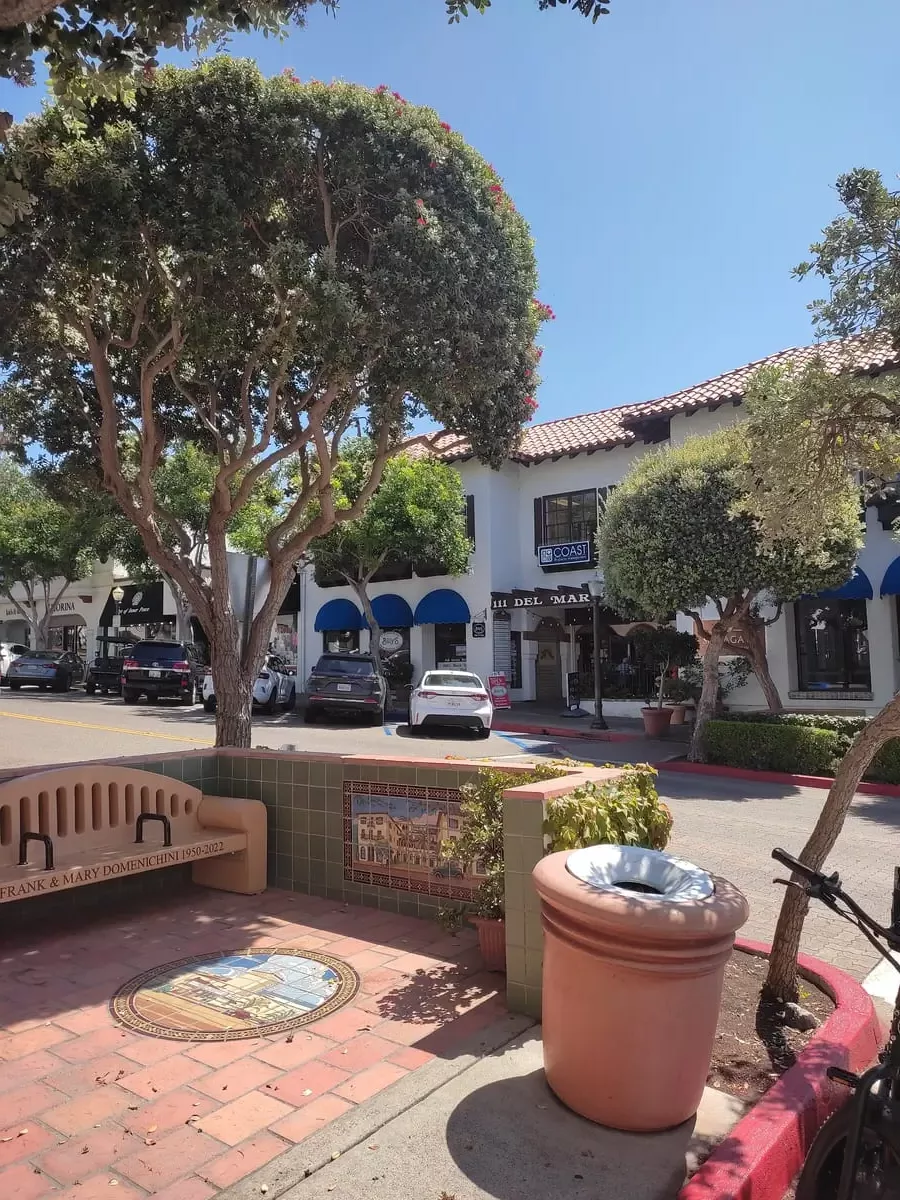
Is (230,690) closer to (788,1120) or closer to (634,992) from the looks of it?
(634,992)

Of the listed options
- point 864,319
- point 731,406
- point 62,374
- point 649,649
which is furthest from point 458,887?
point 731,406

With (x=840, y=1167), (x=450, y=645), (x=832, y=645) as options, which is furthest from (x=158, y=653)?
(x=840, y=1167)

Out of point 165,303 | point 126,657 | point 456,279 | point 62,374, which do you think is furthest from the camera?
point 126,657

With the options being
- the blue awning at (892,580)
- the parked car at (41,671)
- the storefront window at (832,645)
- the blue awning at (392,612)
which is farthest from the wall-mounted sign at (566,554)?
the parked car at (41,671)

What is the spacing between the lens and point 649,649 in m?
20.5

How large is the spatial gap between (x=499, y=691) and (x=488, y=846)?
1871 centimetres

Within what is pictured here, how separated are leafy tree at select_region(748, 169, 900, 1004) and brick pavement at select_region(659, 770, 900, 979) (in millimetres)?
1716

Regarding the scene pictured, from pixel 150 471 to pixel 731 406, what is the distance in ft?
49.5

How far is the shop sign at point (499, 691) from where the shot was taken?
2319 centimetres

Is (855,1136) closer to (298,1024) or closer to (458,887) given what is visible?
(298,1024)

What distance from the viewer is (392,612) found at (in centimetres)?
2617

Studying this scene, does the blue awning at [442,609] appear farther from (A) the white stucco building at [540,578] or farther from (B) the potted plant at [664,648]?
(B) the potted plant at [664,648]

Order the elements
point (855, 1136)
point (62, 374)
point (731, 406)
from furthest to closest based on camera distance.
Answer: point (731, 406)
point (62, 374)
point (855, 1136)

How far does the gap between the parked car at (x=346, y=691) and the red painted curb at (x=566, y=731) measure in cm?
291
